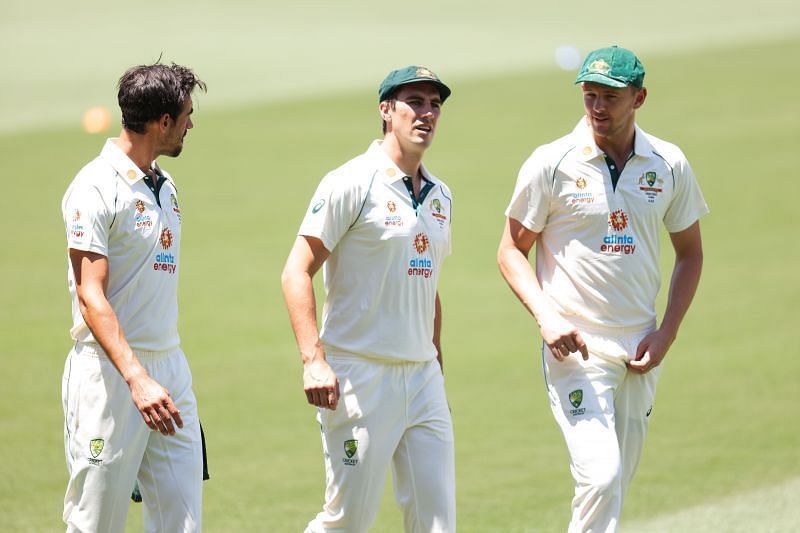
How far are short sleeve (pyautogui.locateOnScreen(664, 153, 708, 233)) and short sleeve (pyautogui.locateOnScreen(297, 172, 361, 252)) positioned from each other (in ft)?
5.40

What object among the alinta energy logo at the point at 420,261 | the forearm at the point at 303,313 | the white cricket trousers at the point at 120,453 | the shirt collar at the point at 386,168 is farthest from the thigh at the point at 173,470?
the shirt collar at the point at 386,168

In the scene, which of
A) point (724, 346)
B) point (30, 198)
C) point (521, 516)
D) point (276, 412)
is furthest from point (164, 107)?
point (30, 198)

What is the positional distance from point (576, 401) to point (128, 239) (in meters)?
2.18

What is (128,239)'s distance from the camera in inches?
215

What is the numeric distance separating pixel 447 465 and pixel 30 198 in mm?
12299

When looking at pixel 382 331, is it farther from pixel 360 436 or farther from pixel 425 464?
pixel 425 464

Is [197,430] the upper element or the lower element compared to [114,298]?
lower

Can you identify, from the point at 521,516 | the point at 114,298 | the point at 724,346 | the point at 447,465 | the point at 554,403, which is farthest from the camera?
the point at 724,346

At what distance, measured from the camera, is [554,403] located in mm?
6242

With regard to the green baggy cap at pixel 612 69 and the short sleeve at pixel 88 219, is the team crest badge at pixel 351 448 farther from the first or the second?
the green baggy cap at pixel 612 69

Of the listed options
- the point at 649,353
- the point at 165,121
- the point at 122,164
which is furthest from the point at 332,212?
the point at 649,353

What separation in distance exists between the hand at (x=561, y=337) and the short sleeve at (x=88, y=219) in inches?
77.2

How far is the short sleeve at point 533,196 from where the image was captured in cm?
616

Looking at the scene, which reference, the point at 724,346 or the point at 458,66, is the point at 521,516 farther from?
the point at 458,66
